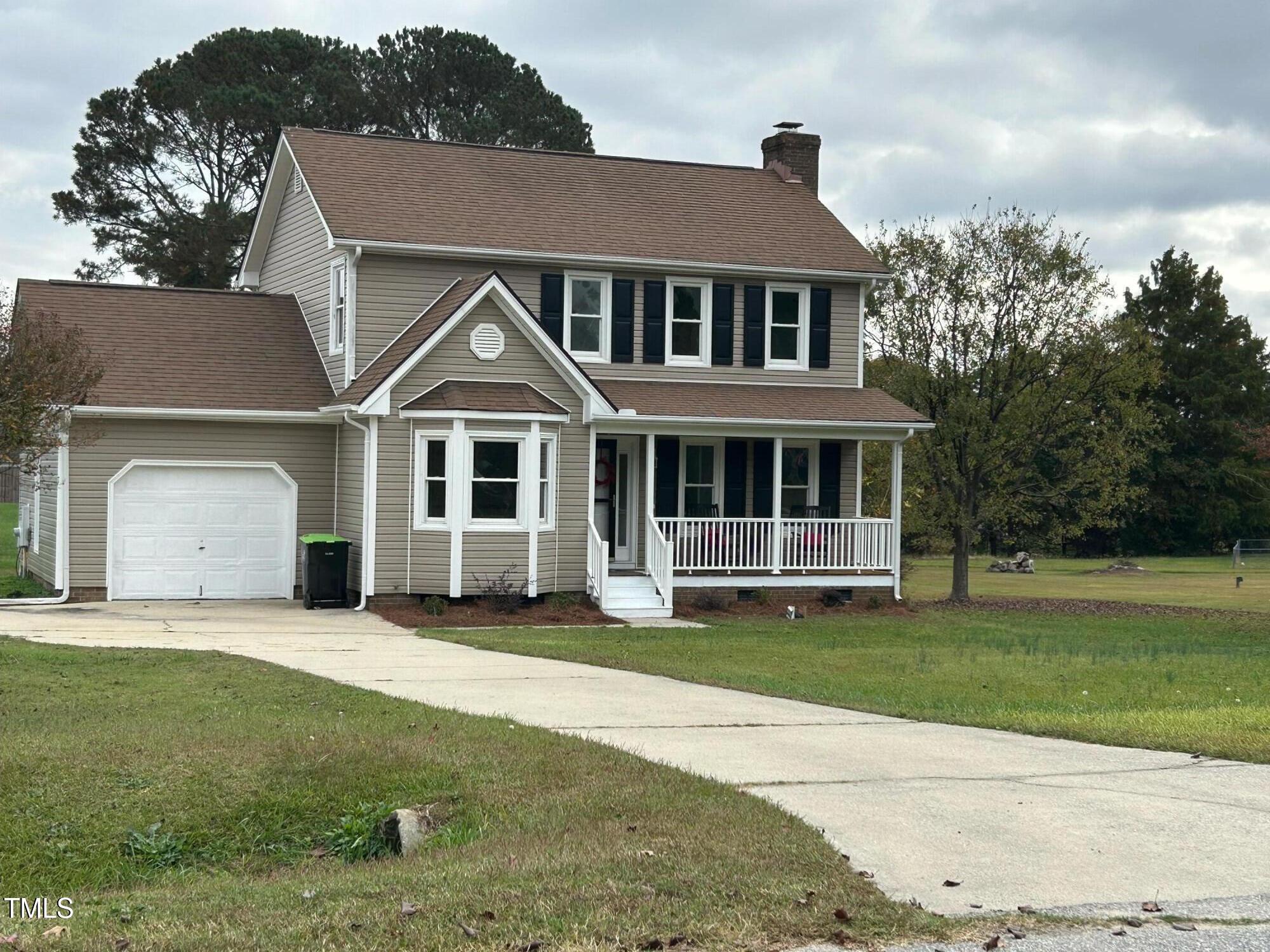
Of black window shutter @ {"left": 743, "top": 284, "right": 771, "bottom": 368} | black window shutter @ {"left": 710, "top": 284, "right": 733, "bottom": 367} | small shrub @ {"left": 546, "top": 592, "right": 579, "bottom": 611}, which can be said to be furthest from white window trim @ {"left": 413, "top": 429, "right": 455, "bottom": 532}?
black window shutter @ {"left": 743, "top": 284, "right": 771, "bottom": 368}

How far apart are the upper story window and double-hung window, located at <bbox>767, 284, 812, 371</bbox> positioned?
7.76m

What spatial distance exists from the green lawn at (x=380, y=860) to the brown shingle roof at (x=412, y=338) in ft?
35.3

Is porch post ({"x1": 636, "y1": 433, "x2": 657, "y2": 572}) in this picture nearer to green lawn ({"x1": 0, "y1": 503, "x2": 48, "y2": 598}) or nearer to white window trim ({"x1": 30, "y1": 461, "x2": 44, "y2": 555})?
green lawn ({"x1": 0, "y1": 503, "x2": 48, "y2": 598})

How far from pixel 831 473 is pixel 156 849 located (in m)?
19.9

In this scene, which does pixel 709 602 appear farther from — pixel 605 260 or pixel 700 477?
pixel 605 260

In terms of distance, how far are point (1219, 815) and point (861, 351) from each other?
1917 cm

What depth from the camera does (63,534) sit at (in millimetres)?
22344

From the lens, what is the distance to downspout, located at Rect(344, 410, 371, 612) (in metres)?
22.0

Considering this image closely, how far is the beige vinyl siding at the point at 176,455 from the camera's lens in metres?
22.4

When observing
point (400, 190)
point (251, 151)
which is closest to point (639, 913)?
point (400, 190)

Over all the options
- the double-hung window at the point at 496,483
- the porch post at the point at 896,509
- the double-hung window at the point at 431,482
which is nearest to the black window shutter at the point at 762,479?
the porch post at the point at 896,509

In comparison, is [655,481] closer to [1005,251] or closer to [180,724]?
[1005,251]

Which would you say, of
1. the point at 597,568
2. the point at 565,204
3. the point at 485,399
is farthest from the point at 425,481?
the point at 565,204

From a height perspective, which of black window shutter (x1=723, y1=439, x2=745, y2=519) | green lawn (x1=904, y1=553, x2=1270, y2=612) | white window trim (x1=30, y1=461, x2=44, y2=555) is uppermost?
black window shutter (x1=723, y1=439, x2=745, y2=519)
